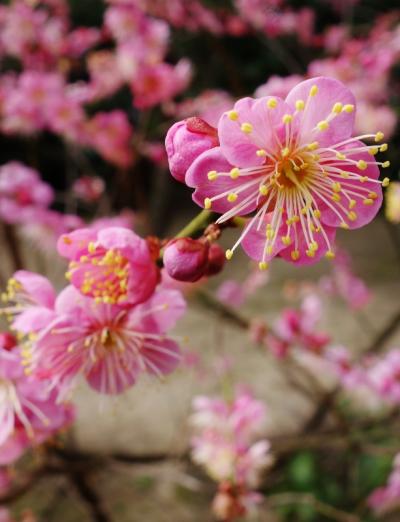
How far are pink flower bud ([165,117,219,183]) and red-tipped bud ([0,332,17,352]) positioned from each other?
0.30m

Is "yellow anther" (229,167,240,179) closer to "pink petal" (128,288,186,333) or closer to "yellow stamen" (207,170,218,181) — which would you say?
"yellow stamen" (207,170,218,181)

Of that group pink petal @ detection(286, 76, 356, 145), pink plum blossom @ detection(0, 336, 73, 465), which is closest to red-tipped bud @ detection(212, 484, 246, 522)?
pink plum blossom @ detection(0, 336, 73, 465)

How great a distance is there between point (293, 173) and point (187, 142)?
106mm

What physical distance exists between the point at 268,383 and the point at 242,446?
1515 mm

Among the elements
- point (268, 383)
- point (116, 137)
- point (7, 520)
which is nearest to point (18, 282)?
point (7, 520)

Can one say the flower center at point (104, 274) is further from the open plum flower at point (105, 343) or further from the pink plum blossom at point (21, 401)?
the pink plum blossom at point (21, 401)

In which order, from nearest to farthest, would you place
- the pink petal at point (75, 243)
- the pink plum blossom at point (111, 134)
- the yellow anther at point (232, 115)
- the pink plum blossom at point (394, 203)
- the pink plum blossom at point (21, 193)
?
the yellow anther at point (232, 115) < the pink petal at point (75, 243) < the pink plum blossom at point (394, 203) < the pink plum blossom at point (21, 193) < the pink plum blossom at point (111, 134)

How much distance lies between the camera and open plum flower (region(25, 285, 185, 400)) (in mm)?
599

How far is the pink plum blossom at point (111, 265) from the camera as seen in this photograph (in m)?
0.56

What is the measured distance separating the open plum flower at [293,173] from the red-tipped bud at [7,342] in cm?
30


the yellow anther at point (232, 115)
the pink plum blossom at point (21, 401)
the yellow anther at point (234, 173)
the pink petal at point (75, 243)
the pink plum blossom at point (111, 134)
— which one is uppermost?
the pink plum blossom at point (111, 134)

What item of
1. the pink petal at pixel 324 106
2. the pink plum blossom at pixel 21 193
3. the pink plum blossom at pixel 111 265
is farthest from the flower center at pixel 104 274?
the pink plum blossom at pixel 21 193

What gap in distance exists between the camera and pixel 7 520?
4.56 ft

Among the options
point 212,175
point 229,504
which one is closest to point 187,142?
point 212,175
